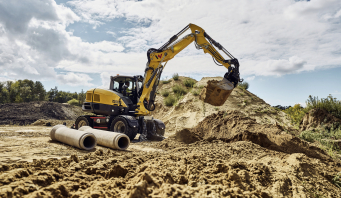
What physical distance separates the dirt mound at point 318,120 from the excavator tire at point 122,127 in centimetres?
832

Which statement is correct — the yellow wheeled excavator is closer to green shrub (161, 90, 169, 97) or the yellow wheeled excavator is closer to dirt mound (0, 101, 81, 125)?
green shrub (161, 90, 169, 97)

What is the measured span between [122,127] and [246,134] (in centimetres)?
515

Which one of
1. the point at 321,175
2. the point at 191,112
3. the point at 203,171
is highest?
the point at 191,112

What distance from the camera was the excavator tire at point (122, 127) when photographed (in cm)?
901

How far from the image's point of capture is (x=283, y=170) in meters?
4.23

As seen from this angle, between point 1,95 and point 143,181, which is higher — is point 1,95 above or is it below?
above

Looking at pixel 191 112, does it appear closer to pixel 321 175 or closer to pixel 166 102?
pixel 166 102

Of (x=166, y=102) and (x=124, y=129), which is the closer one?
(x=124, y=129)

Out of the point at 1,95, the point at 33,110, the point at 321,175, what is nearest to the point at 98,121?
the point at 321,175

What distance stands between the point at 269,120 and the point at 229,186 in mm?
12657

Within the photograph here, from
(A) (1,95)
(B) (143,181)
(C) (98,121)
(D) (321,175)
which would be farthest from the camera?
(A) (1,95)

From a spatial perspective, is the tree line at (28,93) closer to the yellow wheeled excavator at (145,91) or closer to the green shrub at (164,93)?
the green shrub at (164,93)

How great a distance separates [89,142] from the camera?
7.20 meters

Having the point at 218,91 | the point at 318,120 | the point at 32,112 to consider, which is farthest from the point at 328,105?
the point at 32,112
